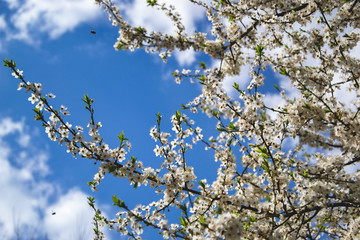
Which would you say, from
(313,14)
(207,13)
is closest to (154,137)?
(207,13)

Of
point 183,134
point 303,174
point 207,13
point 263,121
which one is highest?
point 207,13

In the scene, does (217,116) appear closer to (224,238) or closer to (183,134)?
(183,134)

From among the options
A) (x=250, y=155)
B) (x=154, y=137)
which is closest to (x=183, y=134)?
(x=154, y=137)

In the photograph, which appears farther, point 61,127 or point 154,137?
point 154,137

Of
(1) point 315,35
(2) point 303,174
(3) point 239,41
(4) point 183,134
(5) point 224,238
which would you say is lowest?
(5) point 224,238

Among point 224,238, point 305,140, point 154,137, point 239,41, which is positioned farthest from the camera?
point 239,41

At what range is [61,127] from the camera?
4480 millimetres

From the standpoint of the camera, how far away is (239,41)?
24.8 ft

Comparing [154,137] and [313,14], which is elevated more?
[313,14]

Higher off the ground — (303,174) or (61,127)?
(61,127)

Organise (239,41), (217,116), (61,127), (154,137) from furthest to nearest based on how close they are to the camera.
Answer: (239,41) < (217,116) < (154,137) < (61,127)

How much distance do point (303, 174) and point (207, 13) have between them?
17.8 ft

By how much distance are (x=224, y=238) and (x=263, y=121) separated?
10.5ft

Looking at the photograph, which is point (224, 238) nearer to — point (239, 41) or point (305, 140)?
point (305, 140)
